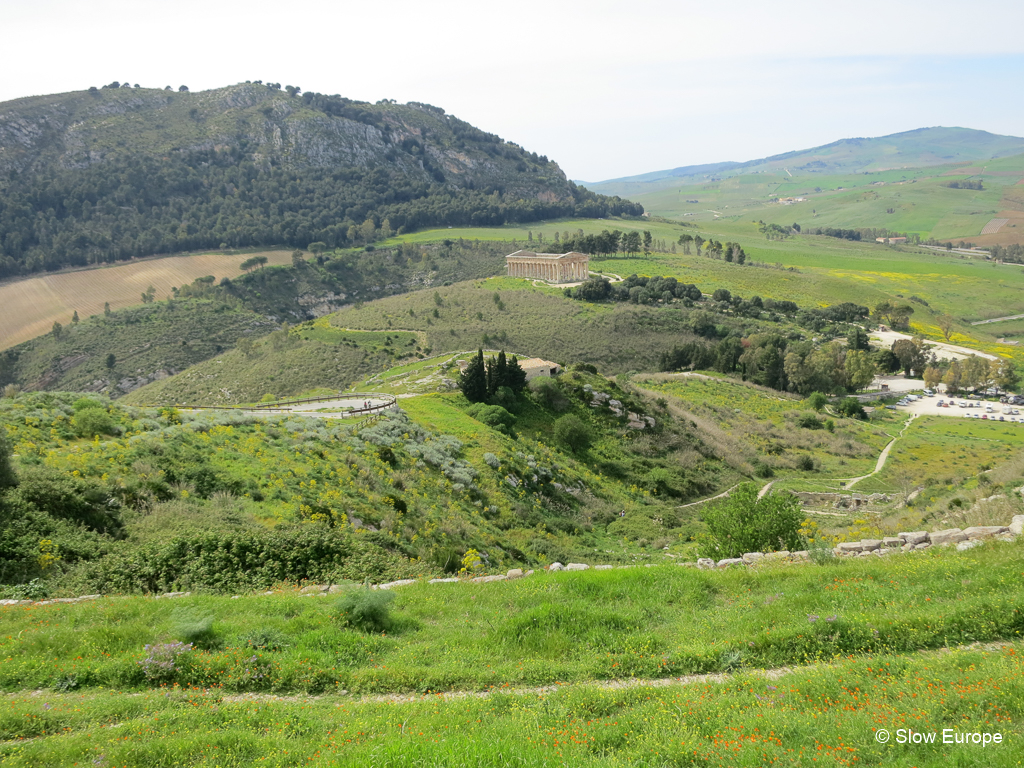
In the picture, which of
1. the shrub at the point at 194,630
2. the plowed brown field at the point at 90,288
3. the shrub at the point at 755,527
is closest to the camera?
the shrub at the point at 194,630

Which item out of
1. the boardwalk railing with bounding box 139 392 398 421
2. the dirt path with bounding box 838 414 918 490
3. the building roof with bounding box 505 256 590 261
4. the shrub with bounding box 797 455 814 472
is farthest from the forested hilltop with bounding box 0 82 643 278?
the shrub with bounding box 797 455 814 472

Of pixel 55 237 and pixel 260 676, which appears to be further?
Answer: pixel 55 237

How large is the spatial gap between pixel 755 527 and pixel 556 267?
361 ft

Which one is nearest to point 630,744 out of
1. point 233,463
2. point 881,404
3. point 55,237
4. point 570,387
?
point 233,463

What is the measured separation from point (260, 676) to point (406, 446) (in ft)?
58.3

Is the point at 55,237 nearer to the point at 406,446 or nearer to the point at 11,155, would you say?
the point at 11,155

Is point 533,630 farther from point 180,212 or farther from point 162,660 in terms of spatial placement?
point 180,212

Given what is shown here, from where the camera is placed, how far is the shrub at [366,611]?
444 inches

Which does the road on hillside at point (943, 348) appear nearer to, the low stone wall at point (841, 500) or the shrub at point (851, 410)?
the shrub at point (851, 410)

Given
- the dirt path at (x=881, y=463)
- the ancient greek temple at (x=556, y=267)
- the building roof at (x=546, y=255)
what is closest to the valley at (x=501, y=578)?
the dirt path at (x=881, y=463)

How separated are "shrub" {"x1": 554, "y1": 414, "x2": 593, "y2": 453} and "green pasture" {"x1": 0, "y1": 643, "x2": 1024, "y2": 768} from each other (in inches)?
1088

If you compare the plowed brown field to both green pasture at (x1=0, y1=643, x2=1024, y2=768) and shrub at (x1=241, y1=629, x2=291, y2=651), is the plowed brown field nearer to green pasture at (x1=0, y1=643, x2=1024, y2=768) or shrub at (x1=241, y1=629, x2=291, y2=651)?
shrub at (x1=241, y1=629, x2=291, y2=651)

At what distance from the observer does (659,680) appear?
9531mm

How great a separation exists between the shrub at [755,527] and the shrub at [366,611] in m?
10.5
